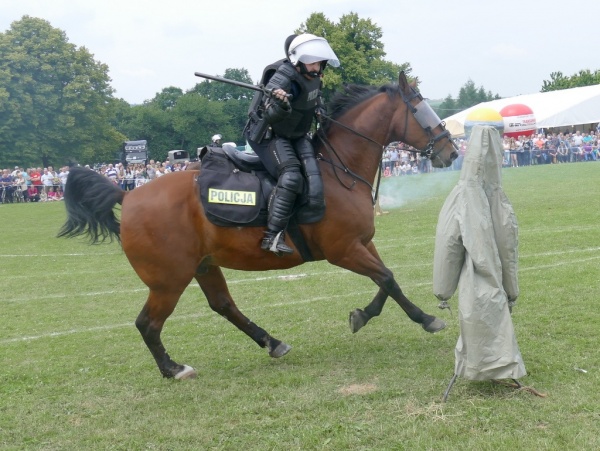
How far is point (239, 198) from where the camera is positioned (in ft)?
25.2

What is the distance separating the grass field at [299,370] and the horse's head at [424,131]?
2023 millimetres

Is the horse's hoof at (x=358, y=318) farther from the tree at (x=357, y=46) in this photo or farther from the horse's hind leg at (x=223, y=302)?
the tree at (x=357, y=46)

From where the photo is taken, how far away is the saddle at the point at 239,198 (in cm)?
766

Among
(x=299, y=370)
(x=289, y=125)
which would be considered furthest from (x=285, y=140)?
(x=299, y=370)

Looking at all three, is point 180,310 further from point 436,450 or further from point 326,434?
point 436,450

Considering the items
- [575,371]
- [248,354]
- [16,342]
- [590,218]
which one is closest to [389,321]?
[248,354]

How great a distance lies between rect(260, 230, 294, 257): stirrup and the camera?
24.7ft

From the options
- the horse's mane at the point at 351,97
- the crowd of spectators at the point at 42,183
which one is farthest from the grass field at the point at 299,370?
the crowd of spectators at the point at 42,183

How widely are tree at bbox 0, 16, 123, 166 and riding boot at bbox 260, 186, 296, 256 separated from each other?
54883mm

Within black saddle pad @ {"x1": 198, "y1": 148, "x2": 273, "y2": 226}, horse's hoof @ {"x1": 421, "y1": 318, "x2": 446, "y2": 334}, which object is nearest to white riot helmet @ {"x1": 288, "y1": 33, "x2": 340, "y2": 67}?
black saddle pad @ {"x1": 198, "y1": 148, "x2": 273, "y2": 226}

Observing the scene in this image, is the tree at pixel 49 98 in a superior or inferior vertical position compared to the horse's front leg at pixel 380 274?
superior

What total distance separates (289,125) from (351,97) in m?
1.10

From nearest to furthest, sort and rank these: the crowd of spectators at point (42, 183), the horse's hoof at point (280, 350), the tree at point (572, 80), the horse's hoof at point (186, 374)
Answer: the horse's hoof at point (186, 374)
the horse's hoof at point (280, 350)
the crowd of spectators at point (42, 183)
the tree at point (572, 80)

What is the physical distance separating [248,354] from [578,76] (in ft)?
310
